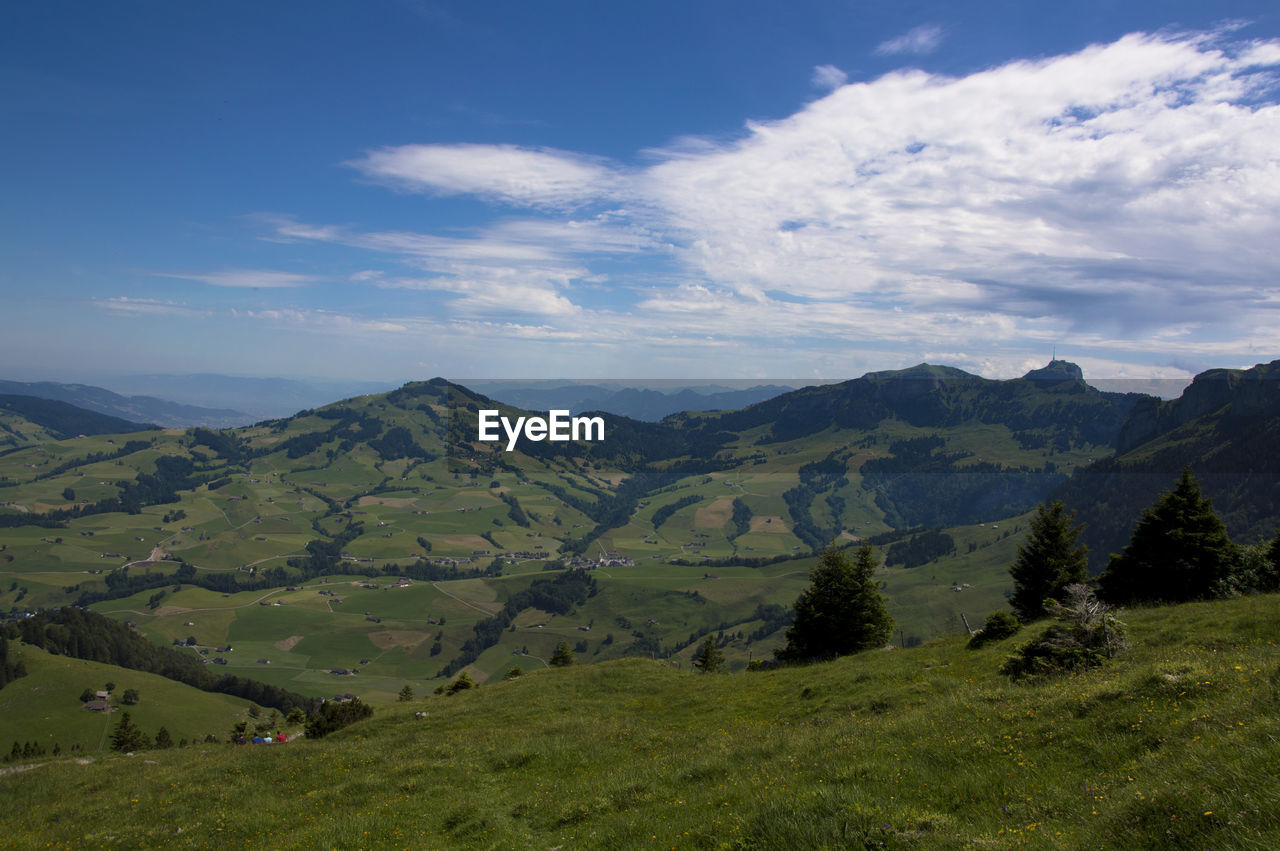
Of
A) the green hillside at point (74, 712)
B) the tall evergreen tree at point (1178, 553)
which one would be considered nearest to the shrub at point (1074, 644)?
the tall evergreen tree at point (1178, 553)

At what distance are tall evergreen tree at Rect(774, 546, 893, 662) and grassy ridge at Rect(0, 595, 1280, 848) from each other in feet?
38.4

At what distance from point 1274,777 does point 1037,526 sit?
50.5m

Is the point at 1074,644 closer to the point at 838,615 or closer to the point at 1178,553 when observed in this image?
the point at 838,615

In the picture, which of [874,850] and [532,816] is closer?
[874,850]

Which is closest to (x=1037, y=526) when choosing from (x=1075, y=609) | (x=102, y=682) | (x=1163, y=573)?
(x=1163, y=573)

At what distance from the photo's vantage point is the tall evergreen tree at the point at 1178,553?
4000 centimetres

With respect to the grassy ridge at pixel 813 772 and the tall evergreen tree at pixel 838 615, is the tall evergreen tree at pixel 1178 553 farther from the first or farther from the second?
the tall evergreen tree at pixel 838 615

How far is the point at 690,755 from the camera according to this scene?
22.0 meters

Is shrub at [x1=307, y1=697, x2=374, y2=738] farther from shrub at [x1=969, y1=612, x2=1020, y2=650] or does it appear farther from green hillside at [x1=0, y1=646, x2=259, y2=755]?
green hillside at [x1=0, y1=646, x2=259, y2=755]

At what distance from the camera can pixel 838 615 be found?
48.8 meters

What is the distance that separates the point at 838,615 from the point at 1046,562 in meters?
18.9

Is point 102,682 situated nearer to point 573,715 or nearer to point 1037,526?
point 573,715

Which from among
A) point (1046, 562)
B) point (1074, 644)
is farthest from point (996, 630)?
point (1046, 562)

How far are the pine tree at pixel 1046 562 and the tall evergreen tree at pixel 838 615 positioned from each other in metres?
11.7
